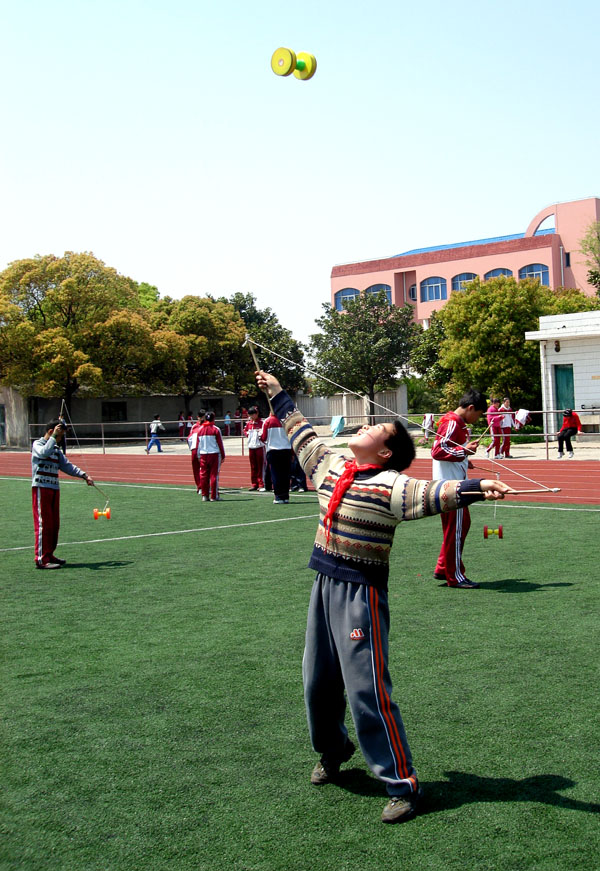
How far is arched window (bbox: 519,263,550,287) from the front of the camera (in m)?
63.8

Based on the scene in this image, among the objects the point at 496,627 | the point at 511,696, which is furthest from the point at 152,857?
the point at 496,627

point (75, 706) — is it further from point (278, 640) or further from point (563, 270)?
point (563, 270)

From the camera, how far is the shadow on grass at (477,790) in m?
4.05

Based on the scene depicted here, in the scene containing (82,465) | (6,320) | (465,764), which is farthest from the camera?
(6,320)

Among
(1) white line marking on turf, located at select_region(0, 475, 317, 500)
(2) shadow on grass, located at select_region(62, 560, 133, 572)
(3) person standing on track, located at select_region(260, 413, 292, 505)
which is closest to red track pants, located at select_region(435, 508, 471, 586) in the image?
(2) shadow on grass, located at select_region(62, 560, 133, 572)

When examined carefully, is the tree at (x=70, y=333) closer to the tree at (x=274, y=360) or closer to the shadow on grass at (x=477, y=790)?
the tree at (x=274, y=360)

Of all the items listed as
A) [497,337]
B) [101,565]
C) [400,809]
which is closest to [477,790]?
[400,809]

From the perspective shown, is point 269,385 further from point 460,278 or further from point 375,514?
point 460,278

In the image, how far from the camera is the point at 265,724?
5.13 metres

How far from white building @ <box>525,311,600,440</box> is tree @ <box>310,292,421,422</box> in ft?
68.9

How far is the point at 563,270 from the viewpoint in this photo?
211ft

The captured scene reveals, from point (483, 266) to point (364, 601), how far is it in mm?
65110

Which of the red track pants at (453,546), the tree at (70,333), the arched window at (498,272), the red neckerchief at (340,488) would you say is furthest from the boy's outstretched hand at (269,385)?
the arched window at (498,272)

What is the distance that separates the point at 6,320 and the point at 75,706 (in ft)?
147
